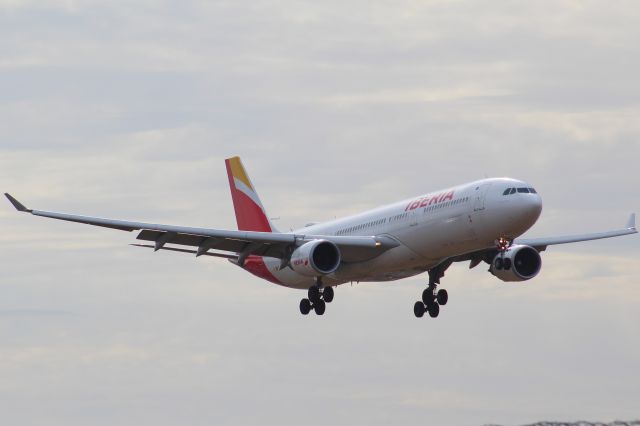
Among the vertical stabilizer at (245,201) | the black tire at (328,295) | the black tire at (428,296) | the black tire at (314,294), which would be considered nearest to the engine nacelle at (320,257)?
the black tire at (314,294)

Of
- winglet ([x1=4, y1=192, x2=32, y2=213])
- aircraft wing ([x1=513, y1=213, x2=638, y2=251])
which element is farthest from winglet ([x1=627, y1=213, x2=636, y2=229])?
winglet ([x1=4, y1=192, x2=32, y2=213])

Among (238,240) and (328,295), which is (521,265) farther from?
(238,240)

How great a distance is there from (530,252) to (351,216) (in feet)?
30.7

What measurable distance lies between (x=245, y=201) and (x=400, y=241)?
773 inches

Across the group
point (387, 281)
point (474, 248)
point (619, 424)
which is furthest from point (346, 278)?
point (619, 424)

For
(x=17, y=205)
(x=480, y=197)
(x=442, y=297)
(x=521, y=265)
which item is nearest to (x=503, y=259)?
(x=521, y=265)

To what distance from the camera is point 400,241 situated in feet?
222

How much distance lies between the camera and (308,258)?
68.2 meters

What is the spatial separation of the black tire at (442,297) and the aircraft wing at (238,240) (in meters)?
5.57

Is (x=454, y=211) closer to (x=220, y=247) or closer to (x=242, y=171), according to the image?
(x=220, y=247)

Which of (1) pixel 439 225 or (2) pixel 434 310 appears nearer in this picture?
(1) pixel 439 225

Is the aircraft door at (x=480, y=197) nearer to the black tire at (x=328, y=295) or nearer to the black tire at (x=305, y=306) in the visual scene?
the black tire at (x=328, y=295)

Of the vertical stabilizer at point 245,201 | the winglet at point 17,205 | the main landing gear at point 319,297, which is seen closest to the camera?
the winglet at point 17,205

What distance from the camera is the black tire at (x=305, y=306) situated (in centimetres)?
7350
